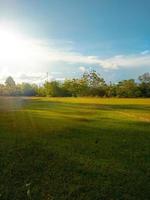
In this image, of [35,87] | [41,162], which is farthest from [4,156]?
[35,87]

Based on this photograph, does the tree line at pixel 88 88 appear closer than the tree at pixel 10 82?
Yes

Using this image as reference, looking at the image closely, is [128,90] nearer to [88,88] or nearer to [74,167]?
[88,88]

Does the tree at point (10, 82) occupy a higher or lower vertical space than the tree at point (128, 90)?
higher

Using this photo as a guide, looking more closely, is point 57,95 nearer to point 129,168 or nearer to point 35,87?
point 35,87

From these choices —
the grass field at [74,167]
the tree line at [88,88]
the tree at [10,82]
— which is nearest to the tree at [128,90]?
the tree line at [88,88]

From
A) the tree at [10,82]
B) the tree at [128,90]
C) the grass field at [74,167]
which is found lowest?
the grass field at [74,167]

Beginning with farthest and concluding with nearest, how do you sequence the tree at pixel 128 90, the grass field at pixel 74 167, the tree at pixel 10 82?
the tree at pixel 10 82 < the tree at pixel 128 90 < the grass field at pixel 74 167

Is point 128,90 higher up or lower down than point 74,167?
higher up

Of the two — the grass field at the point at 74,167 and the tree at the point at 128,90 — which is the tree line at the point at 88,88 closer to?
the tree at the point at 128,90

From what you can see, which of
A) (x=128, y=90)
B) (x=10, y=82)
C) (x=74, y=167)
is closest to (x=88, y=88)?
(x=128, y=90)

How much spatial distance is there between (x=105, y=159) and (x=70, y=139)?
323cm

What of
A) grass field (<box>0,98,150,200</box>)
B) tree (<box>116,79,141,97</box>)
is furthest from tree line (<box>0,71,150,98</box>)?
grass field (<box>0,98,150,200</box>)

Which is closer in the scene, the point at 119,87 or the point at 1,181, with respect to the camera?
the point at 1,181

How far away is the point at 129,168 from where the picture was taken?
24.5 ft
